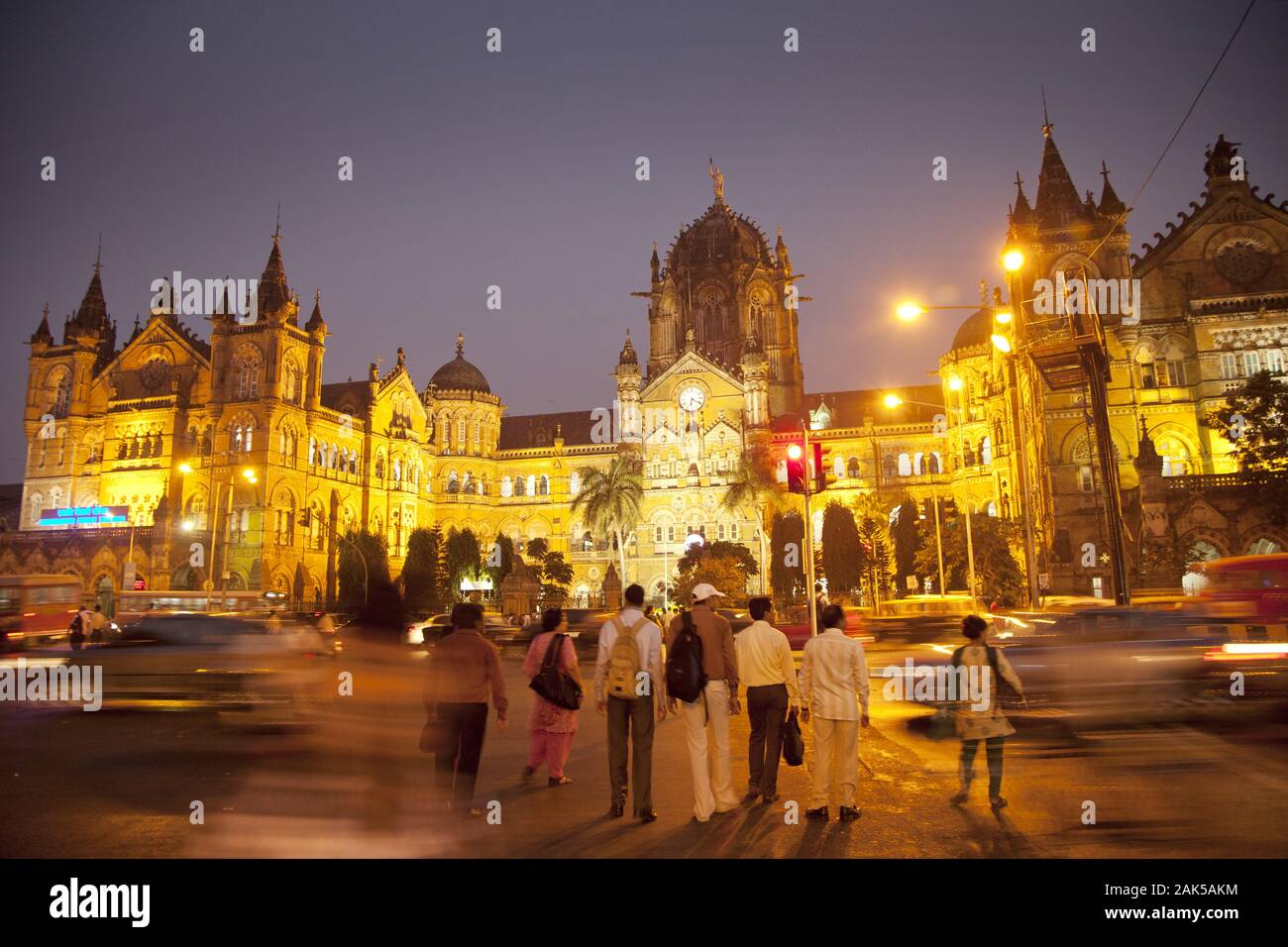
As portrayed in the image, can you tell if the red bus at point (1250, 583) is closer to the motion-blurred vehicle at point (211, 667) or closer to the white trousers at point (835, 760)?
the white trousers at point (835, 760)

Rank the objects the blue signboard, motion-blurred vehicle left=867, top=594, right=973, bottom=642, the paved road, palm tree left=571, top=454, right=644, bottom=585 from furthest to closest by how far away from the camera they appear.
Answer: the blue signboard < palm tree left=571, top=454, right=644, bottom=585 < motion-blurred vehicle left=867, top=594, right=973, bottom=642 < the paved road

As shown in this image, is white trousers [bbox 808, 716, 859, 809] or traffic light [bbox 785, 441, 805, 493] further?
traffic light [bbox 785, 441, 805, 493]

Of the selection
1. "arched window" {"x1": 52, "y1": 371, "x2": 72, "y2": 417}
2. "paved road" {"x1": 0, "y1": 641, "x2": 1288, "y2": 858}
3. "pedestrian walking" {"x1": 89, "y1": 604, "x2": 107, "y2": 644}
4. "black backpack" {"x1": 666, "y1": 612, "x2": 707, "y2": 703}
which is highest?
"arched window" {"x1": 52, "y1": 371, "x2": 72, "y2": 417}

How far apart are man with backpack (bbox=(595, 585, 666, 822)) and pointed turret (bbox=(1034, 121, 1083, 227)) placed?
49.0 meters

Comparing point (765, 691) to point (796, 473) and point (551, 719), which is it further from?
point (796, 473)

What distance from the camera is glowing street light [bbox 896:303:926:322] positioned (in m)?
16.1

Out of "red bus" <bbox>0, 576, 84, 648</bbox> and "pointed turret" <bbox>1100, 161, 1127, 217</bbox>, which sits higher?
"pointed turret" <bbox>1100, 161, 1127, 217</bbox>

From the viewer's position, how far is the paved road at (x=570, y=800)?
5.87 m

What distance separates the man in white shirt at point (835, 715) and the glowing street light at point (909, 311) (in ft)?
32.9

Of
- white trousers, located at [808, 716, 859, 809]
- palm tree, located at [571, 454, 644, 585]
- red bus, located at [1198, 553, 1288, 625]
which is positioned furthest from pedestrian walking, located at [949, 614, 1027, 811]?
palm tree, located at [571, 454, 644, 585]

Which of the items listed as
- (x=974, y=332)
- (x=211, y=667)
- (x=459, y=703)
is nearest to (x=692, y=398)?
(x=974, y=332)

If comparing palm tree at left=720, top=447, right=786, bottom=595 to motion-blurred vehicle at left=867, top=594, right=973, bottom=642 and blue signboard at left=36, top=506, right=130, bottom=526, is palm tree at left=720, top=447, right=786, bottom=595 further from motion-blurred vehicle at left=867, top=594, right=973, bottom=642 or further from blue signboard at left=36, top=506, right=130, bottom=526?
blue signboard at left=36, top=506, right=130, bottom=526

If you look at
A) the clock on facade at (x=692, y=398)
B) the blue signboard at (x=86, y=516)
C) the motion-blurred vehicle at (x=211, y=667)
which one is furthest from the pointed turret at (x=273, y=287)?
the motion-blurred vehicle at (x=211, y=667)
